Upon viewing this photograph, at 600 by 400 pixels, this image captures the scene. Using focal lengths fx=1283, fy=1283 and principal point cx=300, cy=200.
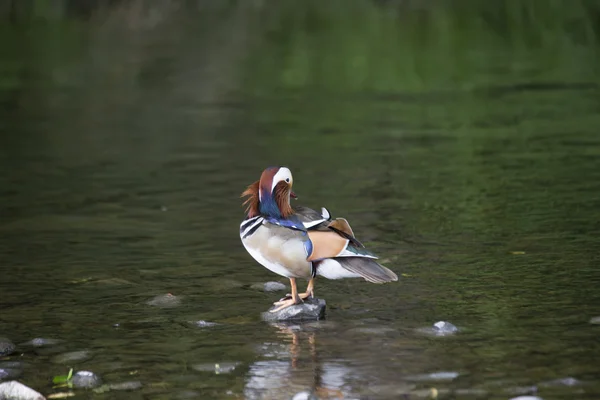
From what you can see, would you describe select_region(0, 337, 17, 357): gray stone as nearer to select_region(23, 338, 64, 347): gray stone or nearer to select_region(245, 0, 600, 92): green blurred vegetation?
select_region(23, 338, 64, 347): gray stone

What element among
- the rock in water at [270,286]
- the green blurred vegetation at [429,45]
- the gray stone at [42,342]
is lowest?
the gray stone at [42,342]

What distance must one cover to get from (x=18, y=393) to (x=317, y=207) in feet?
17.1

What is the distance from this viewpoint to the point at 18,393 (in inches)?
221

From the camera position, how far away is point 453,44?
26125 mm

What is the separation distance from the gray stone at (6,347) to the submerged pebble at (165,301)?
1.12 meters

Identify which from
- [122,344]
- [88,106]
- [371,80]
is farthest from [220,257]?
[371,80]

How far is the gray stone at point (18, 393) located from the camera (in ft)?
18.3

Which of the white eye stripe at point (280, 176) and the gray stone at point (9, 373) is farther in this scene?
the white eye stripe at point (280, 176)

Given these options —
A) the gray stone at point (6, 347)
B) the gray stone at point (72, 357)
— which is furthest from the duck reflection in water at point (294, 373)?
the gray stone at point (6, 347)

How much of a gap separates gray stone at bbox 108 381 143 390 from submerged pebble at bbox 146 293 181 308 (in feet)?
5.20

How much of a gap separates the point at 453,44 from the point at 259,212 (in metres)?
19.8

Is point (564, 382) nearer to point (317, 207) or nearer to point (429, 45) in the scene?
point (317, 207)

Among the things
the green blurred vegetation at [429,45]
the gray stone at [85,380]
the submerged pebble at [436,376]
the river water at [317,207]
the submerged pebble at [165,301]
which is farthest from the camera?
the green blurred vegetation at [429,45]

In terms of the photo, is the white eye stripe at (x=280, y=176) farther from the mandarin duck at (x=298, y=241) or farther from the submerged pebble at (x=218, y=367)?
the submerged pebble at (x=218, y=367)
